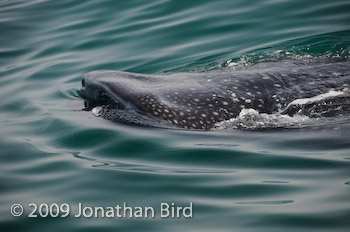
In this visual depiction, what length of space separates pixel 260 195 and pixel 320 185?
471 millimetres

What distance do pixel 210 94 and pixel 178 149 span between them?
1009mm

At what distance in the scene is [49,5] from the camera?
12.6 meters

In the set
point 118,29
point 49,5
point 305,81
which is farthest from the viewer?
point 49,5

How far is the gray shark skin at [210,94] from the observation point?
5.39 meters

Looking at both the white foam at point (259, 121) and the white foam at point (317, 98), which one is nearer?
the white foam at point (259, 121)

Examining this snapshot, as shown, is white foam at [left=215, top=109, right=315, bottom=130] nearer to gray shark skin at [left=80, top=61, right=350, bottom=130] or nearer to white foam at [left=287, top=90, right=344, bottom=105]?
gray shark skin at [left=80, top=61, right=350, bottom=130]

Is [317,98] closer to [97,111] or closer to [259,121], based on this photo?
[259,121]

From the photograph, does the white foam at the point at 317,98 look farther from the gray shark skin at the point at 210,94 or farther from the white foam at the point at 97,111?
the white foam at the point at 97,111

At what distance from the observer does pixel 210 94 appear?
5.55 meters

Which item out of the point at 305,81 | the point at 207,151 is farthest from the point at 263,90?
the point at 207,151

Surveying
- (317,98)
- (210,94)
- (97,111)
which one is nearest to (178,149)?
(210,94)

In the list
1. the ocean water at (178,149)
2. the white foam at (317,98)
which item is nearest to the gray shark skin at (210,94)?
the white foam at (317,98)

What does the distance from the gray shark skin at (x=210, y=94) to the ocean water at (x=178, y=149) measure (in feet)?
0.76

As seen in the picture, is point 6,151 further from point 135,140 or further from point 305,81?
point 305,81
